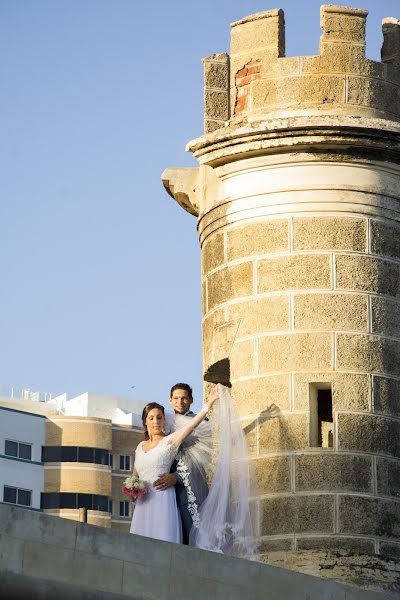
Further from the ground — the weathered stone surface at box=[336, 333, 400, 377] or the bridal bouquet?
the weathered stone surface at box=[336, 333, 400, 377]

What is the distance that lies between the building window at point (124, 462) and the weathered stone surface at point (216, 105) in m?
64.6

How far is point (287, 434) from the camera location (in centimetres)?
1608

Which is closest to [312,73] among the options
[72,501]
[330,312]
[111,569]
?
[330,312]

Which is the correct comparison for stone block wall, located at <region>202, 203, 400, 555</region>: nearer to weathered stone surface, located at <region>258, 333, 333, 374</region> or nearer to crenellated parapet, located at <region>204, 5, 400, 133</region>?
weathered stone surface, located at <region>258, 333, 333, 374</region>

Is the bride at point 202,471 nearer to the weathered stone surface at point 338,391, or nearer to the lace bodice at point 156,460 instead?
the lace bodice at point 156,460

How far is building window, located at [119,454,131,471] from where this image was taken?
81.5 m

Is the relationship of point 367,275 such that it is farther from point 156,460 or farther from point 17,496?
point 17,496

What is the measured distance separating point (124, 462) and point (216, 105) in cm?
6497

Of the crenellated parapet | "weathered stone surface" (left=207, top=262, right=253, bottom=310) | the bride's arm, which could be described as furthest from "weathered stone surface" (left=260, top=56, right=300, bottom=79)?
the bride's arm

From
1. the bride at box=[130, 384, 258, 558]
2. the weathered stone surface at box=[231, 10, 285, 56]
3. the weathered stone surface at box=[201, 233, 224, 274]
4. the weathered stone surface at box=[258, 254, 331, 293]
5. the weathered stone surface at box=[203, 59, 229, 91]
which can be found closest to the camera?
the bride at box=[130, 384, 258, 558]

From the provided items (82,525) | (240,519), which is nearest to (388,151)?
(240,519)

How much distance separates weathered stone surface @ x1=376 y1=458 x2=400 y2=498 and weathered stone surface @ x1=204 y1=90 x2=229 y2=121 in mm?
3697

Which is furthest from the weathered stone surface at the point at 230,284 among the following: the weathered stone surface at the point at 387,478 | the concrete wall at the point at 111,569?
the concrete wall at the point at 111,569

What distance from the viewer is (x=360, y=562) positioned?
51.4ft
